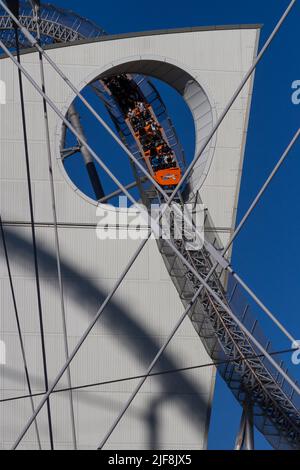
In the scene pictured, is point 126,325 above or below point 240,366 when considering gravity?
above

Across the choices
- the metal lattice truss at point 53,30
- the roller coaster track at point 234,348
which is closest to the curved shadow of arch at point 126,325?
the roller coaster track at point 234,348

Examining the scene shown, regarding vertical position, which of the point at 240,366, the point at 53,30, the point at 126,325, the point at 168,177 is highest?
the point at 53,30

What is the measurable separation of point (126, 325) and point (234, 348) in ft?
7.80

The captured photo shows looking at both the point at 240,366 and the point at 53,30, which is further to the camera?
the point at 53,30

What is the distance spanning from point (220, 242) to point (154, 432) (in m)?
4.00

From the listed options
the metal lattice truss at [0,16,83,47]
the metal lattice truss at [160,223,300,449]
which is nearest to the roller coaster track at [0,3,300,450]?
the metal lattice truss at [160,223,300,449]

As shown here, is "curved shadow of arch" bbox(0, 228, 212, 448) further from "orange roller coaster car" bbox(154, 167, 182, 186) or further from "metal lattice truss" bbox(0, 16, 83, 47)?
"metal lattice truss" bbox(0, 16, 83, 47)

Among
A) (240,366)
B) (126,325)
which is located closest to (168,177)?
(126,325)

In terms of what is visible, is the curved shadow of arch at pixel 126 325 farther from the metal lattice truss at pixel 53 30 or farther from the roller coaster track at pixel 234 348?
the metal lattice truss at pixel 53 30

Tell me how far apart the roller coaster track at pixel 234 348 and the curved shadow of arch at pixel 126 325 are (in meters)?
0.86

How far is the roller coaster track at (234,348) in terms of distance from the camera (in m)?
19.6

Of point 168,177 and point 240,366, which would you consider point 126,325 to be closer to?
point 240,366

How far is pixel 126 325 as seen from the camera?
68.1ft

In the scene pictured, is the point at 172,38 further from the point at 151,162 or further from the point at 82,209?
the point at 82,209
